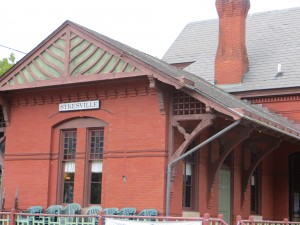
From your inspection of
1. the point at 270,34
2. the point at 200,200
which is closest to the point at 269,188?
the point at 200,200

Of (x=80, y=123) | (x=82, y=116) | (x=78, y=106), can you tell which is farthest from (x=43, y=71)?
(x=80, y=123)

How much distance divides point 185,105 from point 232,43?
317 inches

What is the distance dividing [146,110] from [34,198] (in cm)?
440

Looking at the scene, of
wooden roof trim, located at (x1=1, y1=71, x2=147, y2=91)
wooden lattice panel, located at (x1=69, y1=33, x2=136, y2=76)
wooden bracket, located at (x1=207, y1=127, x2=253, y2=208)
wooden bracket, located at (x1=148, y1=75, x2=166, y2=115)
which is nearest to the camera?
wooden bracket, located at (x1=148, y1=75, x2=166, y2=115)

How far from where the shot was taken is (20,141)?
58.8 feet

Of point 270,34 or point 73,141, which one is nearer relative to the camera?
point 73,141

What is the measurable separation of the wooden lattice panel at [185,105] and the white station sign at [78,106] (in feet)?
8.08

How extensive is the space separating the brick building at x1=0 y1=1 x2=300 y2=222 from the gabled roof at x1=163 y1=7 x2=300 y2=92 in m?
3.41

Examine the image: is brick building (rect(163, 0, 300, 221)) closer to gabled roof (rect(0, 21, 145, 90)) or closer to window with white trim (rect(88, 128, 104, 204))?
window with white trim (rect(88, 128, 104, 204))

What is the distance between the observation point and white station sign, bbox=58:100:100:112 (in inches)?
658

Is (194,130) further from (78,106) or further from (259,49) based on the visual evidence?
(259,49)

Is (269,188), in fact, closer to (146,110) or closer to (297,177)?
(297,177)

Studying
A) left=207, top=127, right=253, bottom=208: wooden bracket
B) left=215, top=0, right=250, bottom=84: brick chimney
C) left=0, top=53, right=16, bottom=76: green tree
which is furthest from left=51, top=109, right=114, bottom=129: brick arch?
left=0, top=53, right=16, bottom=76: green tree

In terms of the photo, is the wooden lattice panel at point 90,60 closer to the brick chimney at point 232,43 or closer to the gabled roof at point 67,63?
the gabled roof at point 67,63
